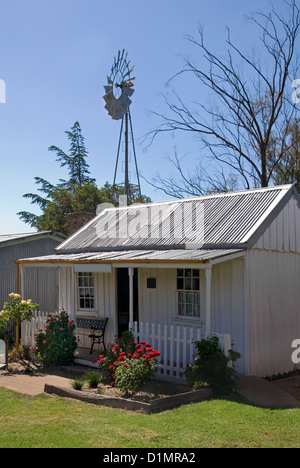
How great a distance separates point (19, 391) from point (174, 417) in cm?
353

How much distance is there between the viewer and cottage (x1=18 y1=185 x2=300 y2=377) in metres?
9.45

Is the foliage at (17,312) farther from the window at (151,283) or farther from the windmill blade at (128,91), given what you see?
the windmill blade at (128,91)

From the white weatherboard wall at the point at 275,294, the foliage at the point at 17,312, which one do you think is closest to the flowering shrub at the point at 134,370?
the white weatherboard wall at the point at 275,294

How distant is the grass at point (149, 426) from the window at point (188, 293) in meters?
3.17

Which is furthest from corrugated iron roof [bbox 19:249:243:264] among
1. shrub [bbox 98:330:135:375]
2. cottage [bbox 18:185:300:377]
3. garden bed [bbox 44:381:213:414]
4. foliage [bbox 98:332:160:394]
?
garden bed [bbox 44:381:213:414]

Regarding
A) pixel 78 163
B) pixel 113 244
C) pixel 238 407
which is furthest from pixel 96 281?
pixel 78 163

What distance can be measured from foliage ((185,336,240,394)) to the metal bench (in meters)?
4.01

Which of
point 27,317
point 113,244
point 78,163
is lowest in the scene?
point 27,317

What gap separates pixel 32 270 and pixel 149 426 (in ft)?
40.8

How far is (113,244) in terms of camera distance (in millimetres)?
12422

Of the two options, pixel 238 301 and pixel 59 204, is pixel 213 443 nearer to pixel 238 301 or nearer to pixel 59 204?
pixel 238 301

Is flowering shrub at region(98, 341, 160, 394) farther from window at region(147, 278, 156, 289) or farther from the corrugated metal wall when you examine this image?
the corrugated metal wall

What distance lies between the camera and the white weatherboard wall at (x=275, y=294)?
9617 millimetres

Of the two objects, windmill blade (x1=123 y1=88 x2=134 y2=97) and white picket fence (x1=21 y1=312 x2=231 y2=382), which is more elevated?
windmill blade (x1=123 y1=88 x2=134 y2=97)
